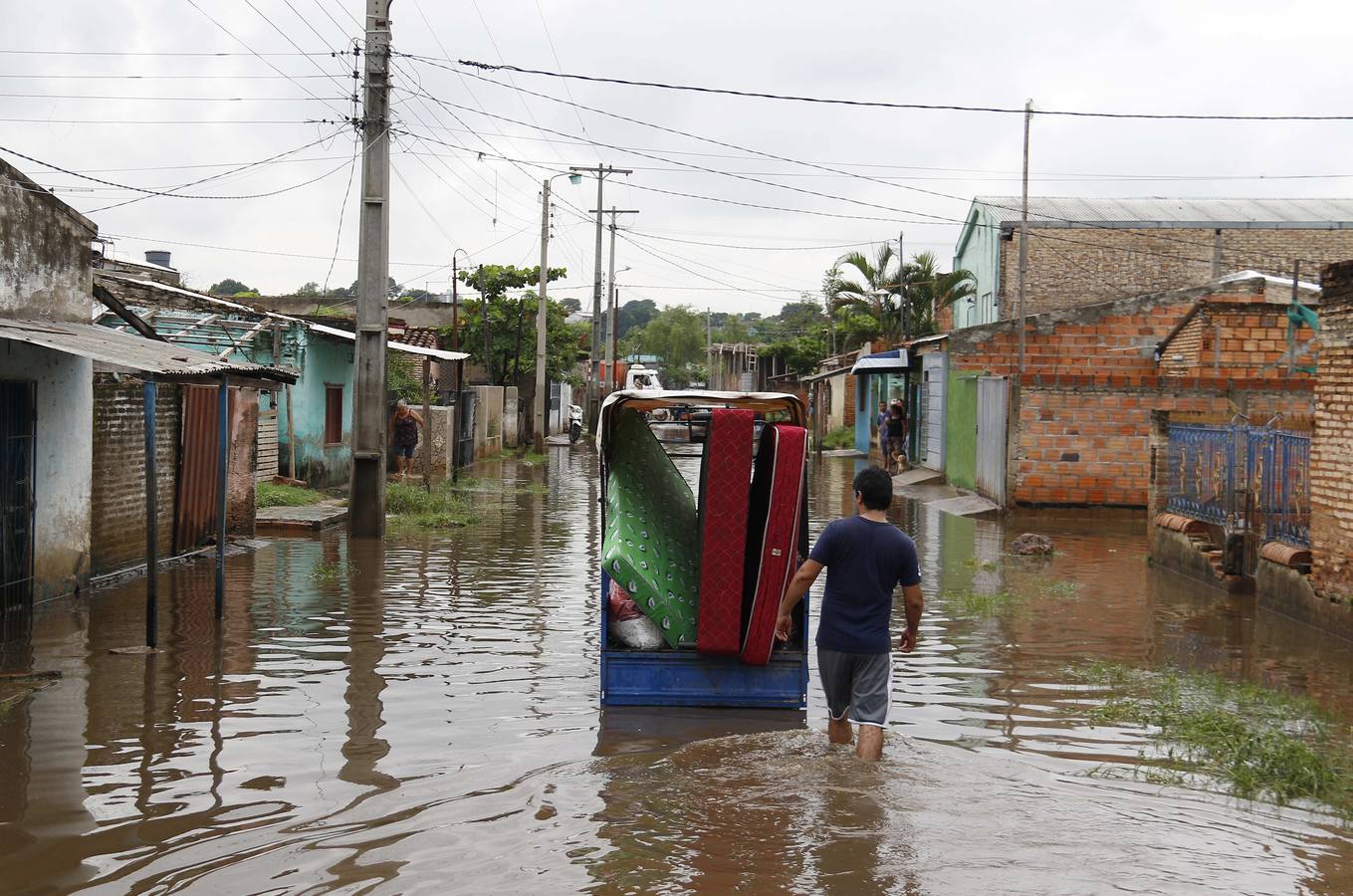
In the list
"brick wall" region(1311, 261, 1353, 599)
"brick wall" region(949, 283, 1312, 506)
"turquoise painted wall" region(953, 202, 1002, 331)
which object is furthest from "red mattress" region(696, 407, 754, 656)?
"turquoise painted wall" region(953, 202, 1002, 331)

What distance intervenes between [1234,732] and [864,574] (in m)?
2.54

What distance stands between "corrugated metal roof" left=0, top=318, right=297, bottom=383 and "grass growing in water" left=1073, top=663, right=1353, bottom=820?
272 inches

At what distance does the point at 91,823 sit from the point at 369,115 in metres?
13.3

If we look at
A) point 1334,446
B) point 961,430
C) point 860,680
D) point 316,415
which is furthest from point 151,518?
point 961,430

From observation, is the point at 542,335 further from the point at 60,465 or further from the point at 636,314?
the point at 636,314

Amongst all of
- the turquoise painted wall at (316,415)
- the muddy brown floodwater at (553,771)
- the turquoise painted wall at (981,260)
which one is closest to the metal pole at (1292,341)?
the muddy brown floodwater at (553,771)

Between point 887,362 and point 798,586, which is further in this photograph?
point 887,362

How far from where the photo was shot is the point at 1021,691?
30.5 ft

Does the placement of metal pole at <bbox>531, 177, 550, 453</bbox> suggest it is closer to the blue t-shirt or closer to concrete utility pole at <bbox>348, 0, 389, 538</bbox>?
concrete utility pole at <bbox>348, 0, 389, 538</bbox>

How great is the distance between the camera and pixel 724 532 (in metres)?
8.05

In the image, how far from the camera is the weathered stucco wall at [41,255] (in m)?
11.0

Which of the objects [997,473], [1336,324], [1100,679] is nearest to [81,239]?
[1100,679]

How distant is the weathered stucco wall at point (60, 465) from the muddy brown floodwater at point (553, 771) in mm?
410

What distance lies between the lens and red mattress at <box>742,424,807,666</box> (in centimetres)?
794
